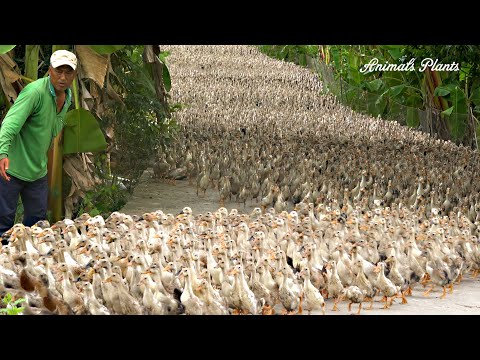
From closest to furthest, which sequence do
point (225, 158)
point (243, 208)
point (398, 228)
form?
point (398, 228), point (243, 208), point (225, 158)

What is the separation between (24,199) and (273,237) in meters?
2.83

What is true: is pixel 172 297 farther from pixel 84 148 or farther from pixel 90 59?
pixel 90 59

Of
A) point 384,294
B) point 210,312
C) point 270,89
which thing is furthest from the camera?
point 270,89

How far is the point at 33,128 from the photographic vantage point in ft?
30.3

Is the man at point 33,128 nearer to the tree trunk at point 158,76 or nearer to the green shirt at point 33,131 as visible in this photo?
the green shirt at point 33,131

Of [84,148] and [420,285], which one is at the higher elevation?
[84,148]

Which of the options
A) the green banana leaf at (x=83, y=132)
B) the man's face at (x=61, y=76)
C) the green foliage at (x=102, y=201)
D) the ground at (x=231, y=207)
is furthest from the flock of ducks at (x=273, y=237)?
the man's face at (x=61, y=76)

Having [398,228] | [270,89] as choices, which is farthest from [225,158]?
[270,89]

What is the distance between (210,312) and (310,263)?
178cm

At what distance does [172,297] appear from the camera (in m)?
8.02

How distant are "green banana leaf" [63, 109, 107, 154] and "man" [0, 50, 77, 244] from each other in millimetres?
2124

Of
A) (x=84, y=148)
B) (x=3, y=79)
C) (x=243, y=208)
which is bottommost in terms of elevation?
(x=243, y=208)

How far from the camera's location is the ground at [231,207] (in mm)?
9125

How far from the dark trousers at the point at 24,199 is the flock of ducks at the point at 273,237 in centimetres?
19
